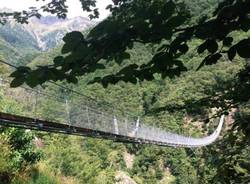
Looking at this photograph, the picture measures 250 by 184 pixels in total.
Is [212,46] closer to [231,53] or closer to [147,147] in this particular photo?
[231,53]

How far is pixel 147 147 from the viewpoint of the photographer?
64250 mm

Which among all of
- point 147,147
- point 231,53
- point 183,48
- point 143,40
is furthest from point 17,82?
point 147,147

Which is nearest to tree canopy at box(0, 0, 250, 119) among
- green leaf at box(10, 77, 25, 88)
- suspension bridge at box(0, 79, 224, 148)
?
green leaf at box(10, 77, 25, 88)

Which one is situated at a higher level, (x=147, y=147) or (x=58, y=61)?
→ (x=147, y=147)

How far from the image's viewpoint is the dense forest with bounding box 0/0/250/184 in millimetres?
2955

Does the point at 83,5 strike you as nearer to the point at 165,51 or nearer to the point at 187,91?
the point at 165,51

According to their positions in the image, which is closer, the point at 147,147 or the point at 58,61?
the point at 58,61

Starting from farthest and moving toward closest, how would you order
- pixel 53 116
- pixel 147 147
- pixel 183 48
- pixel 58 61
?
pixel 147 147 → pixel 53 116 → pixel 183 48 → pixel 58 61

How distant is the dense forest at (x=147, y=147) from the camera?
2955 mm

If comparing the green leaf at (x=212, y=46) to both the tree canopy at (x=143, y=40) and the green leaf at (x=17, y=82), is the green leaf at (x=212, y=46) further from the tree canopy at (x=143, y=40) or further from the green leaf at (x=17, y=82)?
the green leaf at (x=17, y=82)

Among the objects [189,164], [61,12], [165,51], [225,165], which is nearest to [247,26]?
[165,51]

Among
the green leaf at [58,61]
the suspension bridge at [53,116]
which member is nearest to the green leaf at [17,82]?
the green leaf at [58,61]

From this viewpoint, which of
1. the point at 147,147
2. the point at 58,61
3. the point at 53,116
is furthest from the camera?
the point at 147,147

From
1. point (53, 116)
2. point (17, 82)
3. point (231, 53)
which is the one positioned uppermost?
point (53, 116)
